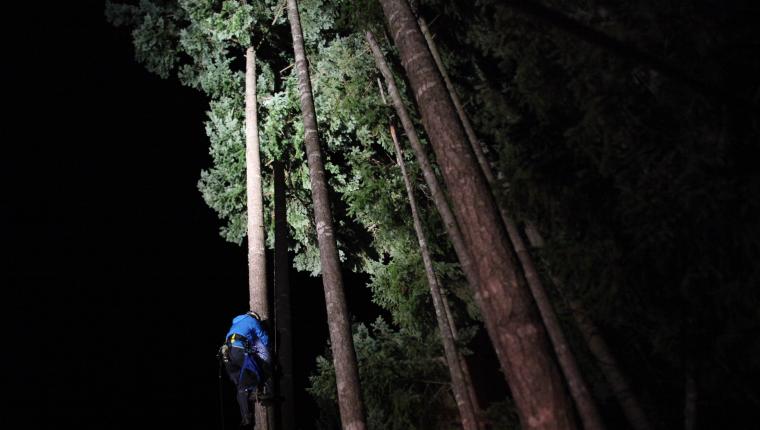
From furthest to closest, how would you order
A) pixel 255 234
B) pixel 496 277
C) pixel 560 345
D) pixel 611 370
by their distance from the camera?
pixel 255 234, pixel 611 370, pixel 560 345, pixel 496 277

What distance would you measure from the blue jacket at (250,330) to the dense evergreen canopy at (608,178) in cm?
339

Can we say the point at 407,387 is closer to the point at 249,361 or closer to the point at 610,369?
the point at 249,361

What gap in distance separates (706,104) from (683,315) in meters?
1.97

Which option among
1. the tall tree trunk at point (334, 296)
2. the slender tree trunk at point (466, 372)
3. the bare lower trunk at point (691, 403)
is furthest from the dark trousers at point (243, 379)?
the bare lower trunk at point (691, 403)

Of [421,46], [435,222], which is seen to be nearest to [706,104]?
[421,46]

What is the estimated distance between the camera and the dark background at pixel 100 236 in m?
13.1

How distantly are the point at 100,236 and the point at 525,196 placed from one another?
45.6 ft

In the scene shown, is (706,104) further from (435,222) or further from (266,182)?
(266,182)

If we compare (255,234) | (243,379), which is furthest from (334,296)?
(255,234)

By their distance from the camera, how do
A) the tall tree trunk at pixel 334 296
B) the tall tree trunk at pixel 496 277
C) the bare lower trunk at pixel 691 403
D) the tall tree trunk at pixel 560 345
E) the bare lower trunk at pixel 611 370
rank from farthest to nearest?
the tall tree trunk at pixel 334 296
the bare lower trunk at pixel 611 370
the bare lower trunk at pixel 691 403
the tall tree trunk at pixel 560 345
the tall tree trunk at pixel 496 277

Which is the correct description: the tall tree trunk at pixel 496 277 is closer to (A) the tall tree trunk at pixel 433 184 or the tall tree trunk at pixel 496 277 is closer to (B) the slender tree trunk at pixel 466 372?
(A) the tall tree trunk at pixel 433 184

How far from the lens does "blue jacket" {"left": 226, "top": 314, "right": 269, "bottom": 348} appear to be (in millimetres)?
6516

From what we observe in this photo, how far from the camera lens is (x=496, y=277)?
379 centimetres

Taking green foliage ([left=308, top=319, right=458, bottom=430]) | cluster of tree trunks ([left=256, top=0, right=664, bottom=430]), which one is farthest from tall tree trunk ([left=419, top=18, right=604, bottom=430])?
green foliage ([left=308, top=319, right=458, bottom=430])
